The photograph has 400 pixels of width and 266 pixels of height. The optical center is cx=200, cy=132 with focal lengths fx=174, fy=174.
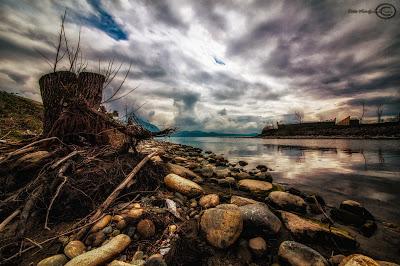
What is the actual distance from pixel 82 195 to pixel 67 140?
1739mm

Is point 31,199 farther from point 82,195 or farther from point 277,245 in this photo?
point 277,245

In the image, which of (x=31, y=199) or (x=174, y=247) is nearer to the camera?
(x=174, y=247)

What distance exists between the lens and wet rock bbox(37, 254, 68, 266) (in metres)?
1.99

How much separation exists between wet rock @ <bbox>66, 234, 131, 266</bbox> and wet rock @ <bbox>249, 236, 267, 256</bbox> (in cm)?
175

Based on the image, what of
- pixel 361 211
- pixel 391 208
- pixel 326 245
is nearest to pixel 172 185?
pixel 326 245

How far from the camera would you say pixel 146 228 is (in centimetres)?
259

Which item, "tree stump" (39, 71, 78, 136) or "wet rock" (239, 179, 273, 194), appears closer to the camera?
"tree stump" (39, 71, 78, 136)

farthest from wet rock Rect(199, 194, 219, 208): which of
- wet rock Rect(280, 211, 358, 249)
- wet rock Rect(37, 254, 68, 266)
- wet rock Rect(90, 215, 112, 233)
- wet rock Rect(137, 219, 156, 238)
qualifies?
wet rock Rect(37, 254, 68, 266)

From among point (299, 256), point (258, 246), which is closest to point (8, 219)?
point (258, 246)

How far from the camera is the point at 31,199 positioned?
103 inches

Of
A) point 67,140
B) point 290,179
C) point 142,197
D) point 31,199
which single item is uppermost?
point 67,140

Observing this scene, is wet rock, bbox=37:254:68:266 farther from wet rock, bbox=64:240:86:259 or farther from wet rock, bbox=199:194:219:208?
wet rock, bbox=199:194:219:208

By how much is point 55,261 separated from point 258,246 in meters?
2.58

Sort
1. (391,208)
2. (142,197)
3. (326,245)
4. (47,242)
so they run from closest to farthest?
(47,242) → (326,245) → (142,197) → (391,208)
